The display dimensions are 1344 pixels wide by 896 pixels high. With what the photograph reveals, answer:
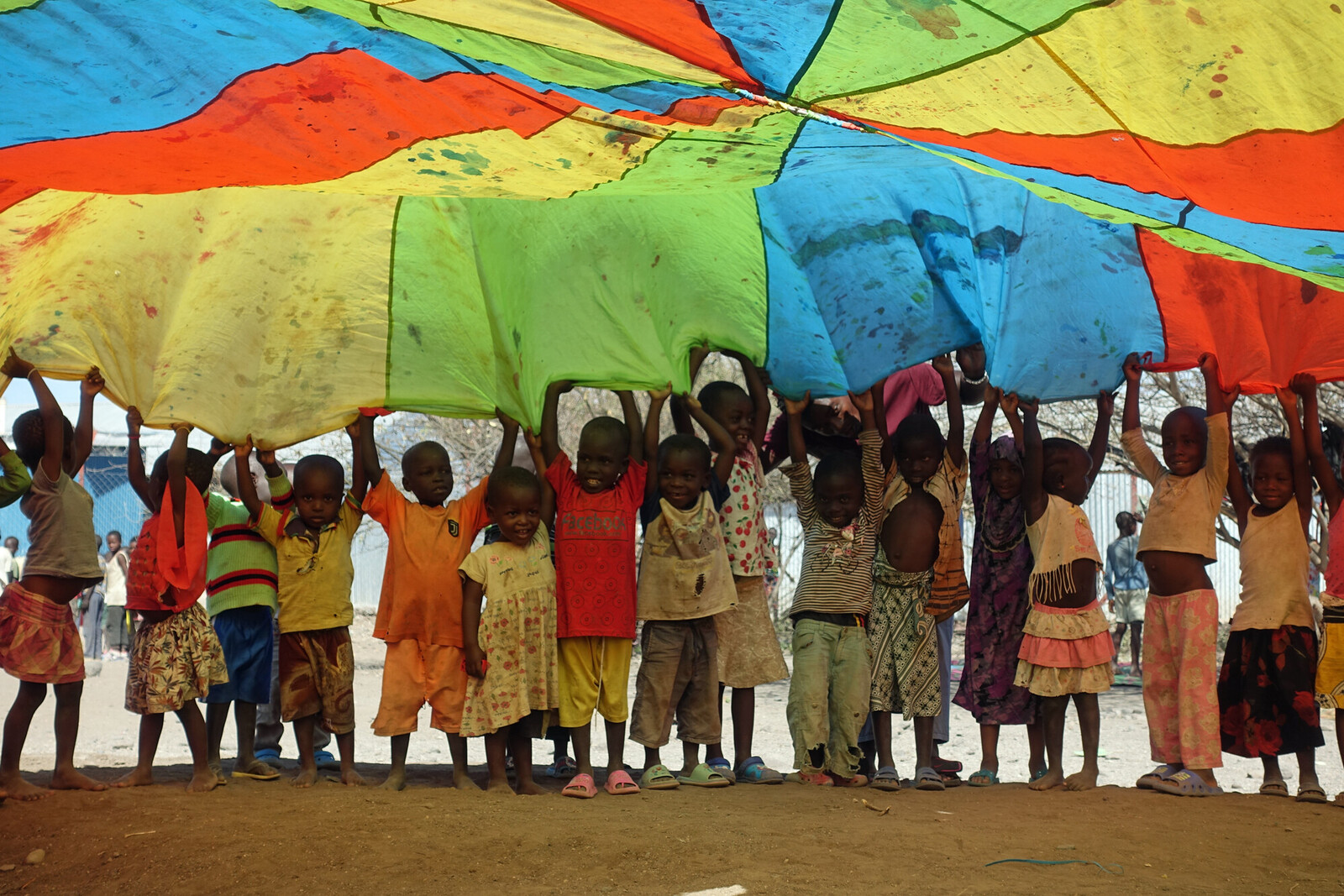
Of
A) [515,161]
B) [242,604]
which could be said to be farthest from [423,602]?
[515,161]

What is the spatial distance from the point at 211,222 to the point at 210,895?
284 centimetres

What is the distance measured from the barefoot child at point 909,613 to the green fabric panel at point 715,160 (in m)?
1.49

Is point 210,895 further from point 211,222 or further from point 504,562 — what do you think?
point 211,222

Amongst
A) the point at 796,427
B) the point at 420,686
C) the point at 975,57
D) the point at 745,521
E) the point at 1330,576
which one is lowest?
the point at 420,686

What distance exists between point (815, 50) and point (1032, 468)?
2.67 m

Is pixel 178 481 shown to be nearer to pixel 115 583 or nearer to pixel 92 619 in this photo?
pixel 115 583

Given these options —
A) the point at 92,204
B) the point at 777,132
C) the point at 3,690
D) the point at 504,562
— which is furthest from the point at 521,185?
the point at 3,690

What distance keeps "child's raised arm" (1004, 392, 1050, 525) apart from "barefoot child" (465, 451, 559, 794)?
2051mm

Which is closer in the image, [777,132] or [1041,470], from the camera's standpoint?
[777,132]

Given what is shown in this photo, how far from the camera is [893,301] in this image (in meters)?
5.12

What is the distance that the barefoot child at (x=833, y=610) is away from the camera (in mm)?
4855

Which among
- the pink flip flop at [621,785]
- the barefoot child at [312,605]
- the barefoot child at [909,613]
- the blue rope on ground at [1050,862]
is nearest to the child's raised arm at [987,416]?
the barefoot child at [909,613]

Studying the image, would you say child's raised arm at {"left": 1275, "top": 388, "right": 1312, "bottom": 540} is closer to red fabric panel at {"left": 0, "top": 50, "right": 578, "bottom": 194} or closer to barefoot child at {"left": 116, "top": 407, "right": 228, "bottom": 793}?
red fabric panel at {"left": 0, "top": 50, "right": 578, "bottom": 194}

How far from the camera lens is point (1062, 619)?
483 centimetres
